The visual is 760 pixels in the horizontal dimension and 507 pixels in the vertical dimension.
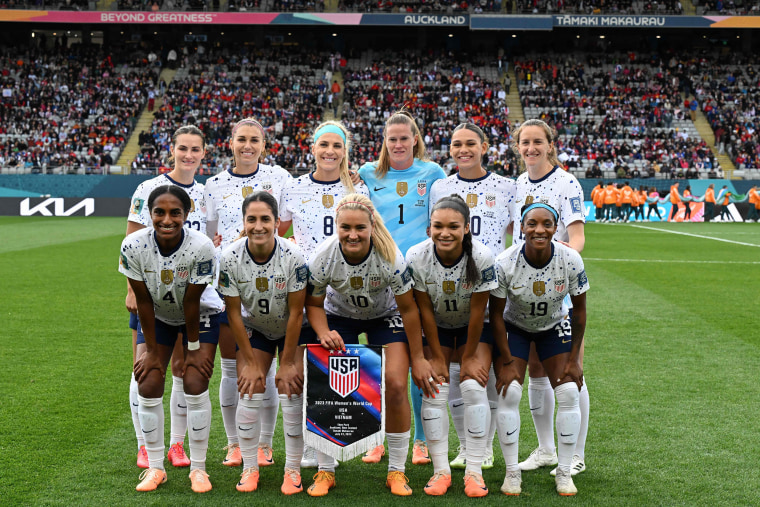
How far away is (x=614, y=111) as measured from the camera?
38.9 meters

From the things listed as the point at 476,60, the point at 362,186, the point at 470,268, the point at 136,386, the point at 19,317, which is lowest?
the point at 19,317

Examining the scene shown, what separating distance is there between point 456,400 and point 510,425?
1.71 ft

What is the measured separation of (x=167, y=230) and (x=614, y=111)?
38.0 meters

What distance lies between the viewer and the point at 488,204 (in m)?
4.89

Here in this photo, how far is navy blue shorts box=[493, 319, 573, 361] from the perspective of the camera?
4324 millimetres

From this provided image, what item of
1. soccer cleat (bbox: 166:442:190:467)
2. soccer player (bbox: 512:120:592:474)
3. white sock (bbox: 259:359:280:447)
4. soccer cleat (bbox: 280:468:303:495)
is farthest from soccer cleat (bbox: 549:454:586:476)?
soccer cleat (bbox: 166:442:190:467)

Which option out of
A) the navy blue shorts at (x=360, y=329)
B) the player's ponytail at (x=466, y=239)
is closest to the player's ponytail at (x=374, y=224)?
the player's ponytail at (x=466, y=239)

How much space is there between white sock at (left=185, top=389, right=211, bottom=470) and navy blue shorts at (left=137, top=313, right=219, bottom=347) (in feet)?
1.16

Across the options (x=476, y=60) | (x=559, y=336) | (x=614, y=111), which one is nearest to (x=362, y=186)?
(x=559, y=336)

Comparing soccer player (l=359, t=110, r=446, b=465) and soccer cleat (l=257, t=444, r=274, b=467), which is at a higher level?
soccer player (l=359, t=110, r=446, b=465)

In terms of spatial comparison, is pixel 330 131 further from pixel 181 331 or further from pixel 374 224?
pixel 181 331

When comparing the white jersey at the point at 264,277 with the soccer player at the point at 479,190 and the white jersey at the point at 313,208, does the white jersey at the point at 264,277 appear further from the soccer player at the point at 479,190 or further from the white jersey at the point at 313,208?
the soccer player at the point at 479,190

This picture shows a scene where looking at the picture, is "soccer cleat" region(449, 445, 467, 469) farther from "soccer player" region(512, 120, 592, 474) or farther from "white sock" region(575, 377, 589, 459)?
"white sock" region(575, 377, 589, 459)

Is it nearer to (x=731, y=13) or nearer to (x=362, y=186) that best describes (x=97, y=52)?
(x=731, y=13)
